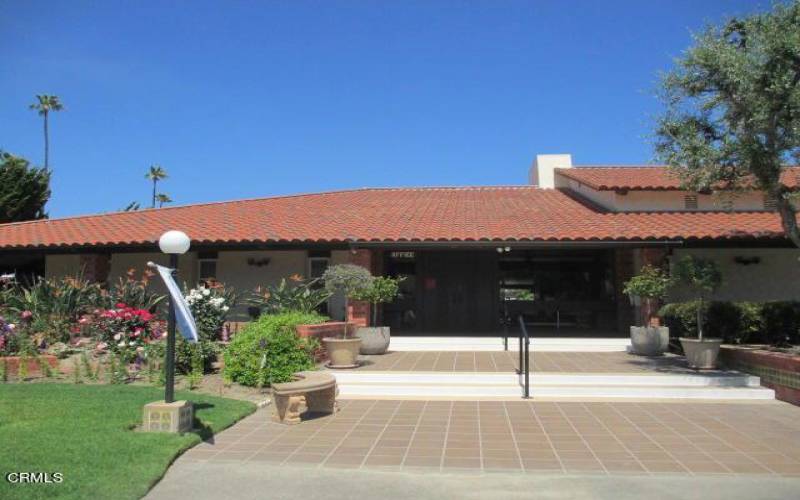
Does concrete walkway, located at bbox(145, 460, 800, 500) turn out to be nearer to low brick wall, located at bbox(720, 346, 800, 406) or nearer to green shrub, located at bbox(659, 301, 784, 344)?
low brick wall, located at bbox(720, 346, 800, 406)

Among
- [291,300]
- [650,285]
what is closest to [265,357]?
[291,300]

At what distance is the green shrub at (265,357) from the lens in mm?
9656

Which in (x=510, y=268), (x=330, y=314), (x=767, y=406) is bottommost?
(x=767, y=406)

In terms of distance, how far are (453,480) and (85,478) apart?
3265 mm

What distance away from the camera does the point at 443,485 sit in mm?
5258

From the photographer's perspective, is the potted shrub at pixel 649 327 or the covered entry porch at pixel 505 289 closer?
the potted shrub at pixel 649 327

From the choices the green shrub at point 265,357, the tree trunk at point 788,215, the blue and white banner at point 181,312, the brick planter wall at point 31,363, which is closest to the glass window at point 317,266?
the green shrub at point 265,357

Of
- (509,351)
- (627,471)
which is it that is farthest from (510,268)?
(627,471)

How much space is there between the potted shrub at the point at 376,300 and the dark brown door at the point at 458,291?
152 inches

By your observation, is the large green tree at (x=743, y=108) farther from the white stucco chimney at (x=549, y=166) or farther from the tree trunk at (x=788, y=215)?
the white stucco chimney at (x=549, y=166)

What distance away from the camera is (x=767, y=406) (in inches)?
342

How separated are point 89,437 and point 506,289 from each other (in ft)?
39.7

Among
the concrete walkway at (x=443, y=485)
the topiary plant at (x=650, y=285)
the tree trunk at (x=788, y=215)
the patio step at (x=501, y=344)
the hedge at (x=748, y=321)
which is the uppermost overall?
the tree trunk at (x=788, y=215)

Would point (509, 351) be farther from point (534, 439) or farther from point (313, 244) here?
point (534, 439)
